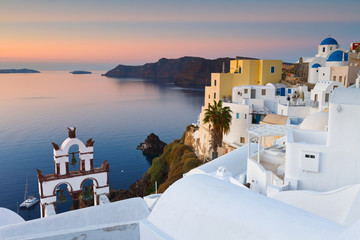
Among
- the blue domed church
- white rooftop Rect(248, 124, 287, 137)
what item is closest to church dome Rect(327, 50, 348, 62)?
the blue domed church

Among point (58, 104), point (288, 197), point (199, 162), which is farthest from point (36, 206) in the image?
point (58, 104)

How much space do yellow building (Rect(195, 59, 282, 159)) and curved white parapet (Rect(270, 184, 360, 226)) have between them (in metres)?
23.2

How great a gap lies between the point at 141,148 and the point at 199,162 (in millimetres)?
26117

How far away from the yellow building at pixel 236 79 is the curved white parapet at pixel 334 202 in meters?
23.2

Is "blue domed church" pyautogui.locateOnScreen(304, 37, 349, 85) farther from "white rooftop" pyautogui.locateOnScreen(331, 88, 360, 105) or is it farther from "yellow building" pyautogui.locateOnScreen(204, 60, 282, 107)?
"white rooftop" pyautogui.locateOnScreen(331, 88, 360, 105)

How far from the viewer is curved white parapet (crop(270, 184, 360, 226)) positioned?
9.57m

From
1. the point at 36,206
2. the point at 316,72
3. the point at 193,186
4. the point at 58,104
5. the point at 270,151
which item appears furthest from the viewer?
the point at 58,104

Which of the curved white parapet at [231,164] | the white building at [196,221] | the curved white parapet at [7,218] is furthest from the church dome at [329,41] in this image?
the curved white parapet at [7,218]

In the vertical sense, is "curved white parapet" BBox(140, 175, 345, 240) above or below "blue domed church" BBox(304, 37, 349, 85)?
below

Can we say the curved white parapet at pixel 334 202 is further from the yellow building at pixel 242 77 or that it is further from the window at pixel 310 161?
the yellow building at pixel 242 77

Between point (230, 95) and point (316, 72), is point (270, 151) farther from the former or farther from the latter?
point (316, 72)

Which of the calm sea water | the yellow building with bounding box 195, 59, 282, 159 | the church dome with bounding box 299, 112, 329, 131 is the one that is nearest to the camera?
the church dome with bounding box 299, 112, 329, 131

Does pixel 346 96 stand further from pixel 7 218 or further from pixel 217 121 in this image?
pixel 217 121

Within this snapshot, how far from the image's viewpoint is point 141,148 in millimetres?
56375
